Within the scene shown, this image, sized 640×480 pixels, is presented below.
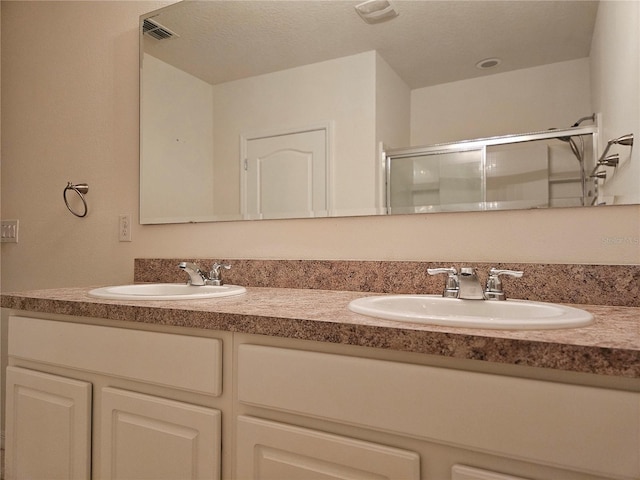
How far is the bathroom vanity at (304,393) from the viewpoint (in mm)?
583

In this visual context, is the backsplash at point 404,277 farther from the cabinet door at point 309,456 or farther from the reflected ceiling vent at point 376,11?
the reflected ceiling vent at point 376,11

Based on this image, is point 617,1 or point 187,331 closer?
point 187,331

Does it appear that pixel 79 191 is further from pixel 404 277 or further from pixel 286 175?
pixel 404 277

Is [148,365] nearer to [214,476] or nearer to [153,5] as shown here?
[214,476]

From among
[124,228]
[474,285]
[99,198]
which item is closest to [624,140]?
[474,285]

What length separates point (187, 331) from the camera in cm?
91

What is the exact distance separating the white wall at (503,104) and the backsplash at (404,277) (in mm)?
388

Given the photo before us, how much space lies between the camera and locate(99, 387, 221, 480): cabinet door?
2.82 feet

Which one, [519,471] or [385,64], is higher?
[385,64]

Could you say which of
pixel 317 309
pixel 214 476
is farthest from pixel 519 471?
pixel 214 476

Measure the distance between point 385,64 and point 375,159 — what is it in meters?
0.31

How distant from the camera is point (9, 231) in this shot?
6.82ft

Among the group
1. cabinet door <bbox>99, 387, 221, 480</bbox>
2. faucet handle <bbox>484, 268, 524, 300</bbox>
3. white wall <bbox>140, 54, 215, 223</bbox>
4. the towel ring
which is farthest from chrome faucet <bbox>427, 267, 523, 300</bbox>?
the towel ring

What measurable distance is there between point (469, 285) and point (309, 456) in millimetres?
542
